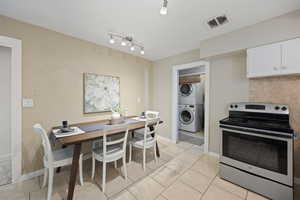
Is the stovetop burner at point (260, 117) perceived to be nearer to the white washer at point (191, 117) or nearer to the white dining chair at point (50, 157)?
the white washer at point (191, 117)

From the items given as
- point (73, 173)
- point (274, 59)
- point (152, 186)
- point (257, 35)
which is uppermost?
point (257, 35)

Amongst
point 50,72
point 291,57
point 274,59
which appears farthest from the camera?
point 50,72

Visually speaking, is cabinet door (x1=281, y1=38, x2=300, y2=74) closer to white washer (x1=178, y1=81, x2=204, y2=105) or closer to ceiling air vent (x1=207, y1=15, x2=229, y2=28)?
ceiling air vent (x1=207, y1=15, x2=229, y2=28)

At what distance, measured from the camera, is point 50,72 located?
207 cm

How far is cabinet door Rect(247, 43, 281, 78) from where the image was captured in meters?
1.69

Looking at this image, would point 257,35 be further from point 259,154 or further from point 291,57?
point 259,154

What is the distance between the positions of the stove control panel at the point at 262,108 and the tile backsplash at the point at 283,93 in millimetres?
216

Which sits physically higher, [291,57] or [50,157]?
[291,57]

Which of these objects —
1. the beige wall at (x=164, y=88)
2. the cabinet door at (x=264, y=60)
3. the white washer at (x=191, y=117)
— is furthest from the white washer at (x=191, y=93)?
the cabinet door at (x=264, y=60)

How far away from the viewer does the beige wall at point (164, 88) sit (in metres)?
3.48

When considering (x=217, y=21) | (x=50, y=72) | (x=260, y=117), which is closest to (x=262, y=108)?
(x=260, y=117)

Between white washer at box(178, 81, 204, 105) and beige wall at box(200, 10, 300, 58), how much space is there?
6.10ft

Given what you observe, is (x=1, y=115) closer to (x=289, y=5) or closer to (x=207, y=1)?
(x=207, y=1)

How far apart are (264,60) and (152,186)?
250 cm
